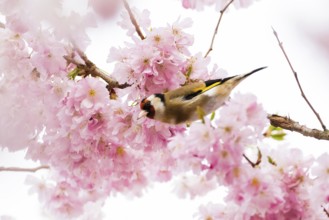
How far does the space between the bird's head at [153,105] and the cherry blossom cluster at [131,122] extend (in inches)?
3.2

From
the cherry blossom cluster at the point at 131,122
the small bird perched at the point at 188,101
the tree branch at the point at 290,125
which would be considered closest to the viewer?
the cherry blossom cluster at the point at 131,122

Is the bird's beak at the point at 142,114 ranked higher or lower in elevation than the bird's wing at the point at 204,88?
lower

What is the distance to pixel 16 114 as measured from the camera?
4.59 ft

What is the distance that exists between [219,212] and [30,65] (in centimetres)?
62

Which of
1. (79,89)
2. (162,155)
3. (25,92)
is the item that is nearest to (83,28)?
(79,89)

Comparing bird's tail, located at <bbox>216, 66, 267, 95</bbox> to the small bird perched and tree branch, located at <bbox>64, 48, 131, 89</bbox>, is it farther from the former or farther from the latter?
tree branch, located at <bbox>64, 48, 131, 89</bbox>

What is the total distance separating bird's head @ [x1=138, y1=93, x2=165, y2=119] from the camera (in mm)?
1156

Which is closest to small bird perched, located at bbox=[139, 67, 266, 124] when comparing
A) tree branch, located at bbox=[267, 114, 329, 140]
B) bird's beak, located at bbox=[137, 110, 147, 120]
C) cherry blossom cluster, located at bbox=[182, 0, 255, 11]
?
bird's beak, located at bbox=[137, 110, 147, 120]

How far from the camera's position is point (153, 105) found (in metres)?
1.16

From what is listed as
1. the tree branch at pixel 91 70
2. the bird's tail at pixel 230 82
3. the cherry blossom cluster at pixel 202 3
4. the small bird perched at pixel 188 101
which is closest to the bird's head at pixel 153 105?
the small bird perched at pixel 188 101

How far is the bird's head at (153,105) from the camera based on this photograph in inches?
45.5

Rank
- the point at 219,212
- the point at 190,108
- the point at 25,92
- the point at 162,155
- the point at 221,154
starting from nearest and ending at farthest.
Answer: the point at 221,154, the point at 190,108, the point at 219,212, the point at 25,92, the point at 162,155

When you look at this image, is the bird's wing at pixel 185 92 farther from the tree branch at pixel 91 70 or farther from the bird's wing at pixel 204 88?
the tree branch at pixel 91 70

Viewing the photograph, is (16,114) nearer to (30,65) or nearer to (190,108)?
(30,65)
